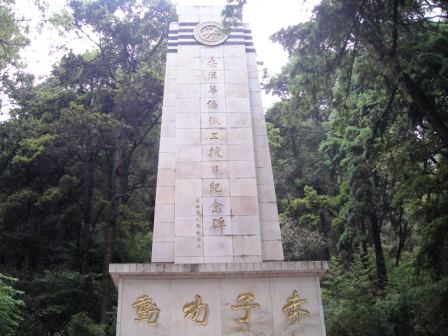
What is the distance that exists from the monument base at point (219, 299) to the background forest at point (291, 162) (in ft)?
7.38

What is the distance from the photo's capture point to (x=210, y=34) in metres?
8.48

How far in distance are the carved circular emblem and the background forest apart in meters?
1.61

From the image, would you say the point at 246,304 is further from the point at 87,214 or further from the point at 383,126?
the point at 87,214

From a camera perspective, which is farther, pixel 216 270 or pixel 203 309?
pixel 216 270

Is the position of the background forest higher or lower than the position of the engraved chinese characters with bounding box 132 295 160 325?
higher

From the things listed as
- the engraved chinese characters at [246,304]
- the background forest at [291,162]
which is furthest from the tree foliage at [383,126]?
the engraved chinese characters at [246,304]

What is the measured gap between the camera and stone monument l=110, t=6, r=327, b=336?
6.06 meters

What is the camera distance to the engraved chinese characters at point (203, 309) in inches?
237

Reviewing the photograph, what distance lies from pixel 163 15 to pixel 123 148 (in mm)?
4852

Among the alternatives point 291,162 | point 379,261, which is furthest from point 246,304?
point 291,162

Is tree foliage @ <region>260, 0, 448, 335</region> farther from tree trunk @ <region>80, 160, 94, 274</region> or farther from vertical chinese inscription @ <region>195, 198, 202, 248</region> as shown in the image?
tree trunk @ <region>80, 160, 94, 274</region>

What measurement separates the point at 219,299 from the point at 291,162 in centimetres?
1067

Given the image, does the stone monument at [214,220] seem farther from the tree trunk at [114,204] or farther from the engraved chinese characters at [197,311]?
the tree trunk at [114,204]

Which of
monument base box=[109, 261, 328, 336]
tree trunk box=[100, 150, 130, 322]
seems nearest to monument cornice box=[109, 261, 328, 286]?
monument base box=[109, 261, 328, 336]
